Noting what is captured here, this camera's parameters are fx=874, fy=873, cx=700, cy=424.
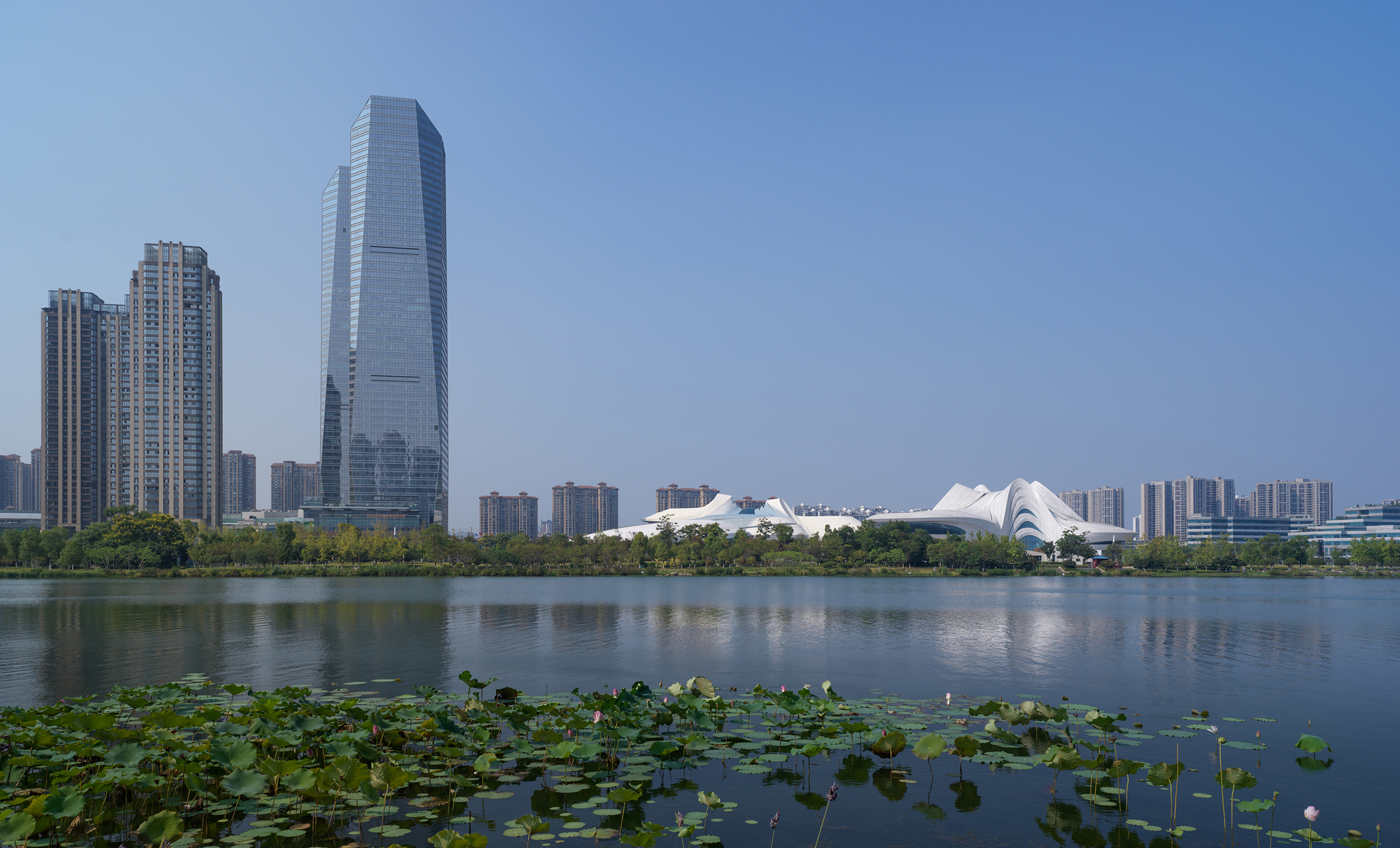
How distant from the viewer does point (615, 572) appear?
7312cm

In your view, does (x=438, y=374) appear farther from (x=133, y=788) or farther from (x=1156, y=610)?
(x=133, y=788)

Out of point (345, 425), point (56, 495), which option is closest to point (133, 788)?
point (56, 495)

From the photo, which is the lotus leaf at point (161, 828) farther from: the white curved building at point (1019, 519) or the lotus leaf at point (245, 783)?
the white curved building at point (1019, 519)

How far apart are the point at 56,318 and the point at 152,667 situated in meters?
115

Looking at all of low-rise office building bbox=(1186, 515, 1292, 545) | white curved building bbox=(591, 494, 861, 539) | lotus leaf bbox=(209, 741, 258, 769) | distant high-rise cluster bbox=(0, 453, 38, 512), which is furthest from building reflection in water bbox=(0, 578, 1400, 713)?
distant high-rise cluster bbox=(0, 453, 38, 512)

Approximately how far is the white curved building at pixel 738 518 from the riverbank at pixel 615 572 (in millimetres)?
38043

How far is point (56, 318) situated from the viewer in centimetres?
10794

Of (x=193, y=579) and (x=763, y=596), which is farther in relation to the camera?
(x=193, y=579)

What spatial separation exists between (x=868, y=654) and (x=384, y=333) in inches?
4851

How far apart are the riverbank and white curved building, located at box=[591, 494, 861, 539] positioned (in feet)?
125

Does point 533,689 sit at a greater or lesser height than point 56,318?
lesser

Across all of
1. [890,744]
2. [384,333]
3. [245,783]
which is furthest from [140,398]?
[890,744]

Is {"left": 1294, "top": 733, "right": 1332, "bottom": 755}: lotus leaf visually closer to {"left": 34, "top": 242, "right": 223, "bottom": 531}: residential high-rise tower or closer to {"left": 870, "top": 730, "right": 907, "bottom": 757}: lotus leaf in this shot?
{"left": 870, "top": 730, "right": 907, "bottom": 757}: lotus leaf

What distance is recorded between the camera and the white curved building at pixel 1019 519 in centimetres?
11406
